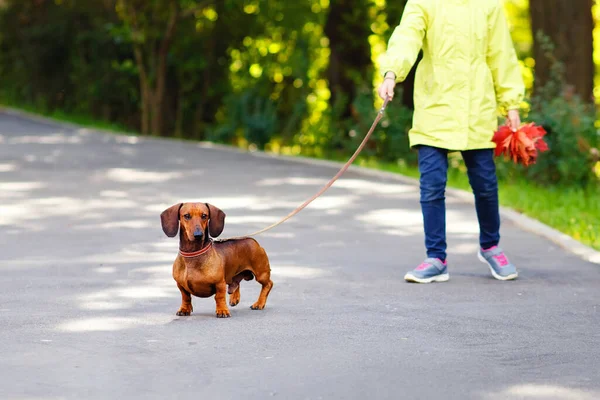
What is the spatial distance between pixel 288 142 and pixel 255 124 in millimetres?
730

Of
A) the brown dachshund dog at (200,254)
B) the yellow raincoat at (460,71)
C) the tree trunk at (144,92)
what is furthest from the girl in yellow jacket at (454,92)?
the tree trunk at (144,92)

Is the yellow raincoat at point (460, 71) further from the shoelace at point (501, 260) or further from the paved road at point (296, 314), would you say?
the paved road at point (296, 314)

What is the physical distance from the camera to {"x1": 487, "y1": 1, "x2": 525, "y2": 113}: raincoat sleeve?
26.8 feet

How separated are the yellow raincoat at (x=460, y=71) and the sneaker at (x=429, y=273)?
0.73 meters

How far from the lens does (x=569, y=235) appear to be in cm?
1047

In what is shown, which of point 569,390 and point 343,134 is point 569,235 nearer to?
point 569,390

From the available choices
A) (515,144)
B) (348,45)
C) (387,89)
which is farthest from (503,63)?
(348,45)

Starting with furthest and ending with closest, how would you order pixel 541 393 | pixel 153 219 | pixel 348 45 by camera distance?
pixel 348 45 < pixel 153 219 < pixel 541 393

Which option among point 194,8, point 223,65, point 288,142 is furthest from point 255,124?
point 223,65

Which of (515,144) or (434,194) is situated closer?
(434,194)

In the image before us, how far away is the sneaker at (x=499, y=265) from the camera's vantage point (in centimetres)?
827

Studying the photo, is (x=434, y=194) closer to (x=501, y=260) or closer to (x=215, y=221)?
(x=501, y=260)

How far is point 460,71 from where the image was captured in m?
8.10

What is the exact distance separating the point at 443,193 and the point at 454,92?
630mm
